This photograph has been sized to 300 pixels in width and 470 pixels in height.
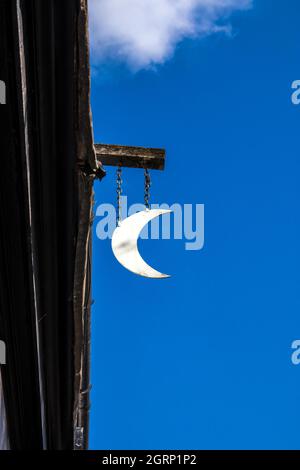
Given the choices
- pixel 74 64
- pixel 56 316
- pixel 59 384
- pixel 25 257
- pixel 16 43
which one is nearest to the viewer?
pixel 16 43

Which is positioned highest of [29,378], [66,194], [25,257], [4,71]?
[4,71]

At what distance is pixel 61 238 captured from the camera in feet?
16.3

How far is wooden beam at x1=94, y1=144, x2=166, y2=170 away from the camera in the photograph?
5598mm

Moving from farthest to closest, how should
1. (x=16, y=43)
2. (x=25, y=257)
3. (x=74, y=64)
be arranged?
(x=25, y=257) → (x=74, y=64) → (x=16, y=43)

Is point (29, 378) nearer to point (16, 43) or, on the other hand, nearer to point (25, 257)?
point (25, 257)

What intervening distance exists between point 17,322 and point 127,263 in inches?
45.4

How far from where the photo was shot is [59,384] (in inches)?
234

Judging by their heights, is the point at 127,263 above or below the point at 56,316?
above

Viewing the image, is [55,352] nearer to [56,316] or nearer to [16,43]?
[56,316]

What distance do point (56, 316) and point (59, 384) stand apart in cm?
96

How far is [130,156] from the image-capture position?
18.4ft

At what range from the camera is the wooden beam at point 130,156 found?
220 inches
